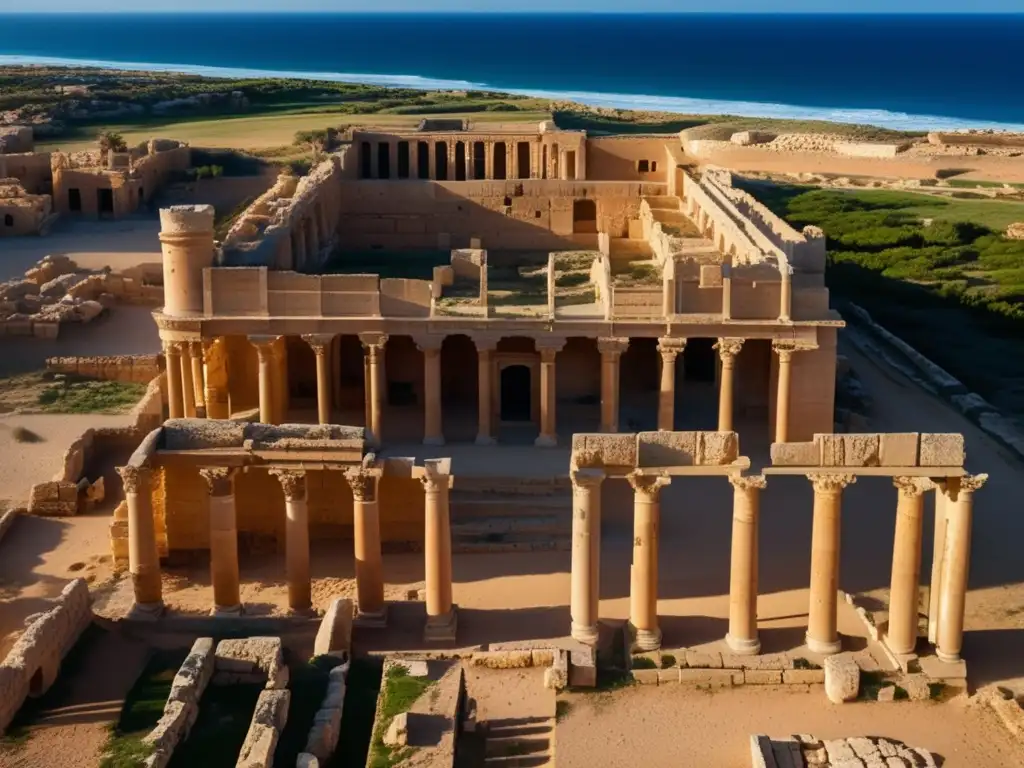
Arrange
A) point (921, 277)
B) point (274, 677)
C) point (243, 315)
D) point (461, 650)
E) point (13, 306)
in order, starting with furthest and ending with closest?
point (921, 277), point (13, 306), point (243, 315), point (461, 650), point (274, 677)

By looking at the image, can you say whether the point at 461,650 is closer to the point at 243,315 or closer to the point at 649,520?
the point at 649,520

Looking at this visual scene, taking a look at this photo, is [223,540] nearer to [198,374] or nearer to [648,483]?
[648,483]

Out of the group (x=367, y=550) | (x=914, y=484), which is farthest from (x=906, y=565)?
(x=367, y=550)

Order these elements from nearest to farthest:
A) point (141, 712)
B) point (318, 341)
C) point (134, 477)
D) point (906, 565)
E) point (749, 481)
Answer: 1. point (141, 712)
2. point (749, 481)
3. point (906, 565)
4. point (134, 477)
5. point (318, 341)

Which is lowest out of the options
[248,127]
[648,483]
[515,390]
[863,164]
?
[515,390]

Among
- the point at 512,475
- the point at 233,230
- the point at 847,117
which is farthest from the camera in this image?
the point at 847,117

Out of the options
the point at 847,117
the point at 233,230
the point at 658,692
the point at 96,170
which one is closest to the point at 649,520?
the point at 658,692

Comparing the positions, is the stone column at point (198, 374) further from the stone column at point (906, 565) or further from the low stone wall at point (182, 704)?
the stone column at point (906, 565)
